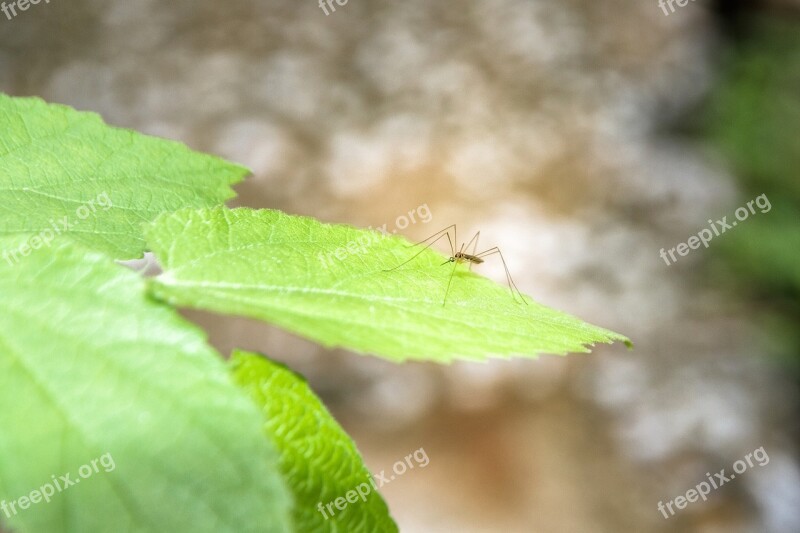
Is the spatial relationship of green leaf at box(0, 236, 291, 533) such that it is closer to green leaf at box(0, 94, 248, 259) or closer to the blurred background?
green leaf at box(0, 94, 248, 259)

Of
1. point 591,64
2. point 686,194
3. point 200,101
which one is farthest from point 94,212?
point 591,64

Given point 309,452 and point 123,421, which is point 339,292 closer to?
point 309,452

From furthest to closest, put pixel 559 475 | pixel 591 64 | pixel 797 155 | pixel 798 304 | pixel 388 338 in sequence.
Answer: pixel 591 64, pixel 797 155, pixel 798 304, pixel 559 475, pixel 388 338

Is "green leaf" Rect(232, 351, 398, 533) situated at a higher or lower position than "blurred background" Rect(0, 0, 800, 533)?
lower

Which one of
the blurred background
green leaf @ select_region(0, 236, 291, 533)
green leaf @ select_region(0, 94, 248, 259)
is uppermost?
the blurred background

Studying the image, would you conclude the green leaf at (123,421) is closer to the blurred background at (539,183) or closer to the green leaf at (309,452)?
the green leaf at (309,452)

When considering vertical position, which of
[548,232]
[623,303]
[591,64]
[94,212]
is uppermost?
[591,64]

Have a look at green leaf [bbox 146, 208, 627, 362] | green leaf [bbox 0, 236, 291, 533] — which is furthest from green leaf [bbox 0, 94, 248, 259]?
green leaf [bbox 0, 236, 291, 533]

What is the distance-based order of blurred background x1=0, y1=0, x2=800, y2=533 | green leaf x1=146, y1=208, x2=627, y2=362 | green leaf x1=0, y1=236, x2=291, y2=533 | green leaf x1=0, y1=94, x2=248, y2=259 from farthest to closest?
1. blurred background x1=0, y1=0, x2=800, y2=533
2. green leaf x1=0, y1=94, x2=248, y2=259
3. green leaf x1=146, y1=208, x2=627, y2=362
4. green leaf x1=0, y1=236, x2=291, y2=533

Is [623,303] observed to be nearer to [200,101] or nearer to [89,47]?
[200,101]
